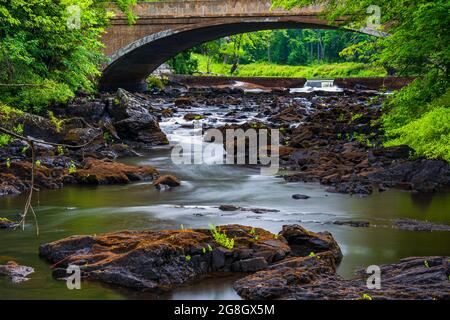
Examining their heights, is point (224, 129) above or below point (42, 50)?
below

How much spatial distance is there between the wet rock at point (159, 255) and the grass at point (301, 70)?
59190mm

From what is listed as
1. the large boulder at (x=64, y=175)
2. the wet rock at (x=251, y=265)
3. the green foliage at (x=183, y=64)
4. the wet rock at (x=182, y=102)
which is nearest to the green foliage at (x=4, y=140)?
the large boulder at (x=64, y=175)

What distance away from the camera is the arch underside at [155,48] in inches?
1566

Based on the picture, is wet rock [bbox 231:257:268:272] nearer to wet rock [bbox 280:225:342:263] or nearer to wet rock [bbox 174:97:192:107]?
wet rock [bbox 280:225:342:263]

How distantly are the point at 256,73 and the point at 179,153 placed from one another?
5943 cm

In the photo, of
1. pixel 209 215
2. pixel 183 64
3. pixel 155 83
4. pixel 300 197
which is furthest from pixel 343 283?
pixel 183 64

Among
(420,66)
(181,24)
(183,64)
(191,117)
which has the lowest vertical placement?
(191,117)

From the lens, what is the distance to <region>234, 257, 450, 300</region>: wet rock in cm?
764

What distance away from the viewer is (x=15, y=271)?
889 cm

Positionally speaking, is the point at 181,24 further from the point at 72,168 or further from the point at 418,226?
the point at 418,226

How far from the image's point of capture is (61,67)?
25.7 meters

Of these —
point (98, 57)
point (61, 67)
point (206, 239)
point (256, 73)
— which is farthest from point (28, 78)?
point (256, 73)

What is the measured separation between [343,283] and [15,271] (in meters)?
3.97

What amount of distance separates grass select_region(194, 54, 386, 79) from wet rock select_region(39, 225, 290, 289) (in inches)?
2330
